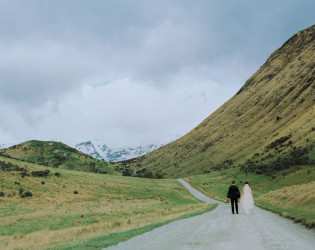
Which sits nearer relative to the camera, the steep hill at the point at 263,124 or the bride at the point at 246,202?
the bride at the point at 246,202

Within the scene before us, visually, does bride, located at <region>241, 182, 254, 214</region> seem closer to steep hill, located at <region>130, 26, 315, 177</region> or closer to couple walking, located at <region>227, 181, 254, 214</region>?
couple walking, located at <region>227, 181, 254, 214</region>

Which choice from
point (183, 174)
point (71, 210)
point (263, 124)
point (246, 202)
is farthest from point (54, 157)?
point (246, 202)

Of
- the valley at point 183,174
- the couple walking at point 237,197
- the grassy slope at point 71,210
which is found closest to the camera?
the grassy slope at point 71,210

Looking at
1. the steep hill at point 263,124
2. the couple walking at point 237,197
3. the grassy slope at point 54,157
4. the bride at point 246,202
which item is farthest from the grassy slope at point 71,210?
the grassy slope at point 54,157

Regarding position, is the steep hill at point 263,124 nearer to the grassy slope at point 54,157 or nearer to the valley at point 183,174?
the valley at point 183,174

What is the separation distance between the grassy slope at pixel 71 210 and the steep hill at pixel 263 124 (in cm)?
5091

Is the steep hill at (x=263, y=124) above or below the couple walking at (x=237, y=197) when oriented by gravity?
above

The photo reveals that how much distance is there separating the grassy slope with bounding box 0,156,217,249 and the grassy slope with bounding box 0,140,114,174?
59296 millimetres

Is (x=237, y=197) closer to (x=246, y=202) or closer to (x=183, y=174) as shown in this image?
(x=246, y=202)

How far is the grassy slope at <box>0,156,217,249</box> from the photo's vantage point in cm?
1725

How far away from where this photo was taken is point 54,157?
410ft

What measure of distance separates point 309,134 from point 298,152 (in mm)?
11603

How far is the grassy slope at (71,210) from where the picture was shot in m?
17.2

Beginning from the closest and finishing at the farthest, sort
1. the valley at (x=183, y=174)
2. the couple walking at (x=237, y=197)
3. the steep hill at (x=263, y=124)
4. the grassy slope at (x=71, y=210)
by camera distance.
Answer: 1. the grassy slope at (x=71, y=210)
2. the couple walking at (x=237, y=197)
3. the valley at (x=183, y=174)
4. the steep hill at (x=263, y=124)
